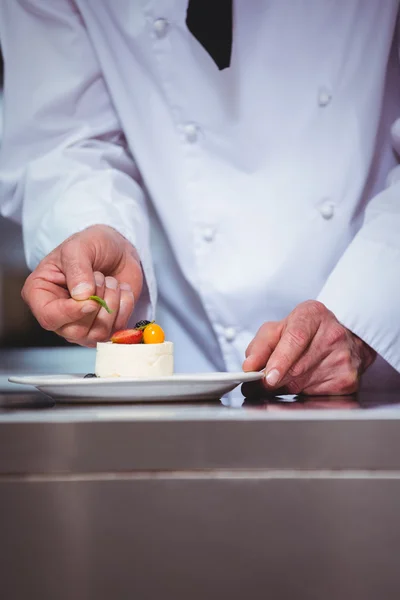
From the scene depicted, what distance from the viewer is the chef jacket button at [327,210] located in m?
1.44

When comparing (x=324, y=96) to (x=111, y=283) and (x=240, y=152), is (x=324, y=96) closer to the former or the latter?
(x=240, y=152)

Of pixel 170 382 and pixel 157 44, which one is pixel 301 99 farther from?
pixel 170 382

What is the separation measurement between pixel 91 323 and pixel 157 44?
71 centimetres

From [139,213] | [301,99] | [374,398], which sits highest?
[301,99]

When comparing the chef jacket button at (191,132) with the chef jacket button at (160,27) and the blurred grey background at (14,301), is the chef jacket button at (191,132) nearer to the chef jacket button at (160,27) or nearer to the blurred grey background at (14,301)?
the chef jacket button at (160,27)

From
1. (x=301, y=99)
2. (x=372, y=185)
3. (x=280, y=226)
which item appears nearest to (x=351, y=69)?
(x=301, y=99)

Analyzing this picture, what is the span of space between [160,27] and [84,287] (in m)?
0.76

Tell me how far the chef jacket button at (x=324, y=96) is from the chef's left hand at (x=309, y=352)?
60 centimetres

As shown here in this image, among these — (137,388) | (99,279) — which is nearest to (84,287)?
(99,279)

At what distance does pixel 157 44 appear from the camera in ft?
4.96

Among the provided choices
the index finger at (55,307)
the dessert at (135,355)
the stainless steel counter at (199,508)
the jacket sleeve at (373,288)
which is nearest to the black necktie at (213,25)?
the jacket sleeve at (373,288)

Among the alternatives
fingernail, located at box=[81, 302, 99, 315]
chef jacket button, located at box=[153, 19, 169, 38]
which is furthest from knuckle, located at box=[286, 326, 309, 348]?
chef jacket button, located at box=[153, 19, 169, 38]

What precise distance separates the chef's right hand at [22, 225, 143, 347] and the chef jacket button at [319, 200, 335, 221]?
0.42 m

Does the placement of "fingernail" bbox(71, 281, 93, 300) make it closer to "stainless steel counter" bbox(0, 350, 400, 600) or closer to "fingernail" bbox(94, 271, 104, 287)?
"fingernail" bbox(94, 271, 104, 287)
